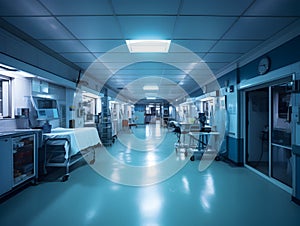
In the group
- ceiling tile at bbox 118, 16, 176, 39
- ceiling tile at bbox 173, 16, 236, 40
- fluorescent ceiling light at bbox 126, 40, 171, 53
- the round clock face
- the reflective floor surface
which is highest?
fluorescent ceiling light at bbox 126, 40, 171, 53

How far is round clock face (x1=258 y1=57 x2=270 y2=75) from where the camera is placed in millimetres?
3902

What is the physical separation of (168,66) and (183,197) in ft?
12.0

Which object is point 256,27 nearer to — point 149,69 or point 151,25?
point 151,25

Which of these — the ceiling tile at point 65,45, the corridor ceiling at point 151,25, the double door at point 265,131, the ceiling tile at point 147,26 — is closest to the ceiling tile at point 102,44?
the corridor ceiling at point 151,25

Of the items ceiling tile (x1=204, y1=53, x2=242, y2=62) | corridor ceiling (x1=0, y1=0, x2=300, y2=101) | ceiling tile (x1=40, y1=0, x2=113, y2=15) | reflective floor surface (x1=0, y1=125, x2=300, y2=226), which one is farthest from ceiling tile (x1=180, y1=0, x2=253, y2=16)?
reflective floor surface (x1=0, y1=125, x2=300, y2=226)

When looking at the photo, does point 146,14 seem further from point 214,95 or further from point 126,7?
point 214,95

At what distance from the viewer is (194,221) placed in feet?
8.30

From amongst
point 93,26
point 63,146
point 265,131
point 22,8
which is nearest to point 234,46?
point 265,131

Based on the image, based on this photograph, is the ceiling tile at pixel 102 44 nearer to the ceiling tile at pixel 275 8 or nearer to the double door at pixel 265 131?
the ceiling tile at pixel 275 8

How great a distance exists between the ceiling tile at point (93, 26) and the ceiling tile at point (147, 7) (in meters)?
0.33

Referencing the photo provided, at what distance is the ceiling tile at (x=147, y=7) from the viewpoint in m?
2.46

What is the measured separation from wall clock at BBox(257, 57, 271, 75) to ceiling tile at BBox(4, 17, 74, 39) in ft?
11.8

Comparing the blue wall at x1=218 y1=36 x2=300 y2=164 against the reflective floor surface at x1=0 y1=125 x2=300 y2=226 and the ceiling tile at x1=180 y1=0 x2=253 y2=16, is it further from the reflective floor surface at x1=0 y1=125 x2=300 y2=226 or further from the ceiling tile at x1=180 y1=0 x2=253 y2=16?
the ceiling tile at x1=180 y1=0 x2=253 y2=16

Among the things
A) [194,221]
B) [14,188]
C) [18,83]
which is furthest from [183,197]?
[18,83]
